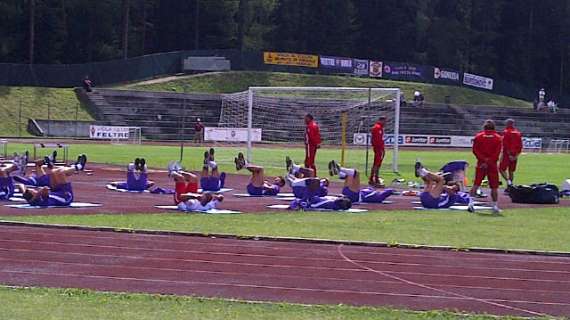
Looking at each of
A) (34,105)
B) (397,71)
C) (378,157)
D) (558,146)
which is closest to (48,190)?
(378,157)

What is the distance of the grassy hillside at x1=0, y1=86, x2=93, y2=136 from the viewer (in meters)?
58.6

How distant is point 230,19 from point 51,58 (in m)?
18.0

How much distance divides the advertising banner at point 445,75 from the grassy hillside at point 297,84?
4.52 feet

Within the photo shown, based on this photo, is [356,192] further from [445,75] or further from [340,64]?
[445,75]

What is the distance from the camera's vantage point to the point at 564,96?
9394 centimetres

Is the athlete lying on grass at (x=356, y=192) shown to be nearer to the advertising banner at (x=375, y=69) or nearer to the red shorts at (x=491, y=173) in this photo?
the red shorts at (x=491, y=173)

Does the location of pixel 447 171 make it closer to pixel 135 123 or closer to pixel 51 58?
pixel 135 123

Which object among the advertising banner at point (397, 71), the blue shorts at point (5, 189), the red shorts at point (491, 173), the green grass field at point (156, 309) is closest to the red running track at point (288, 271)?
the green grass field at point (156, 309)

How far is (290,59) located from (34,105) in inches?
1003

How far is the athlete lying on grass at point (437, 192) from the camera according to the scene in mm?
20953

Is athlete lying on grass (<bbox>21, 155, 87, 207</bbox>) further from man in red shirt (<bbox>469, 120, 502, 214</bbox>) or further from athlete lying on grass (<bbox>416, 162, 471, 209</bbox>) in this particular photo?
man in red shirt (<bbox>469, 120, 502, 214</bbox>)

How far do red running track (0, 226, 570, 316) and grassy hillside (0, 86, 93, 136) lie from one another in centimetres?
4499

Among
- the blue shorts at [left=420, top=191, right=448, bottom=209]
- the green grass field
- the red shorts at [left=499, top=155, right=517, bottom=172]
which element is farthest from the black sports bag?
the green grass field

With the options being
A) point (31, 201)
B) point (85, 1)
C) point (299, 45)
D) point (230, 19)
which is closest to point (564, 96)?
point (299, 45)
